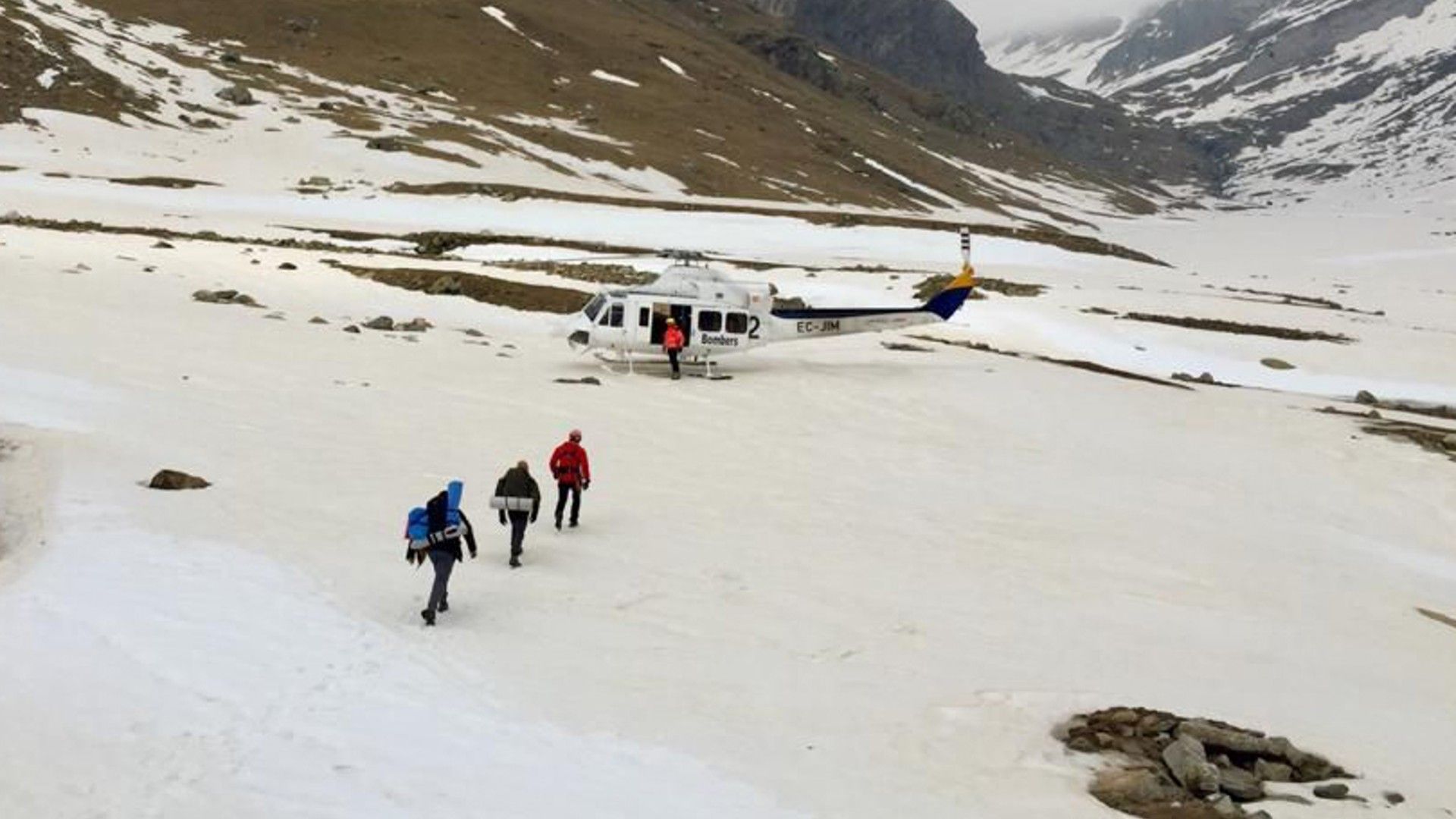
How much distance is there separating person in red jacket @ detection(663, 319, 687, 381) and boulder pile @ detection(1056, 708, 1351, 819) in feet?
62.0

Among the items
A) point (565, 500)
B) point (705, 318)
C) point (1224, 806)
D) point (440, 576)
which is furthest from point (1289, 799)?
point (705, 318)

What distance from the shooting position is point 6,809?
7.37m

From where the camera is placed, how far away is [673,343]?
94.2 feet

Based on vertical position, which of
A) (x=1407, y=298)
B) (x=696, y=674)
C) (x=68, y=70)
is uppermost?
(x=68, y=70)

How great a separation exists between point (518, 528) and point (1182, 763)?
8131 mm

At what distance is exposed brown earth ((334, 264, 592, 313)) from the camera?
39.7 meters

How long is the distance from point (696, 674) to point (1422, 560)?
586 inches

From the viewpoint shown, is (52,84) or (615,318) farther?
(52,84)

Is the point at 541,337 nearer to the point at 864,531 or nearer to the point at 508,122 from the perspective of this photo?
the point at 864,531

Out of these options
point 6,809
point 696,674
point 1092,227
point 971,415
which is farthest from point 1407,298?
point 1092,227

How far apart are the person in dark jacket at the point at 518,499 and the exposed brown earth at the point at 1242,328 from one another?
36.7 m

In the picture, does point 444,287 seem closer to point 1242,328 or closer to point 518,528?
point 518,528

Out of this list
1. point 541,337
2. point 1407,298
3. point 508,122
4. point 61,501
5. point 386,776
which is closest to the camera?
point 386,776

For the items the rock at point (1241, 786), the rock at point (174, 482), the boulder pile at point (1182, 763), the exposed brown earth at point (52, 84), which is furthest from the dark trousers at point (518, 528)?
the exposed brown earth at point (52, 84)
